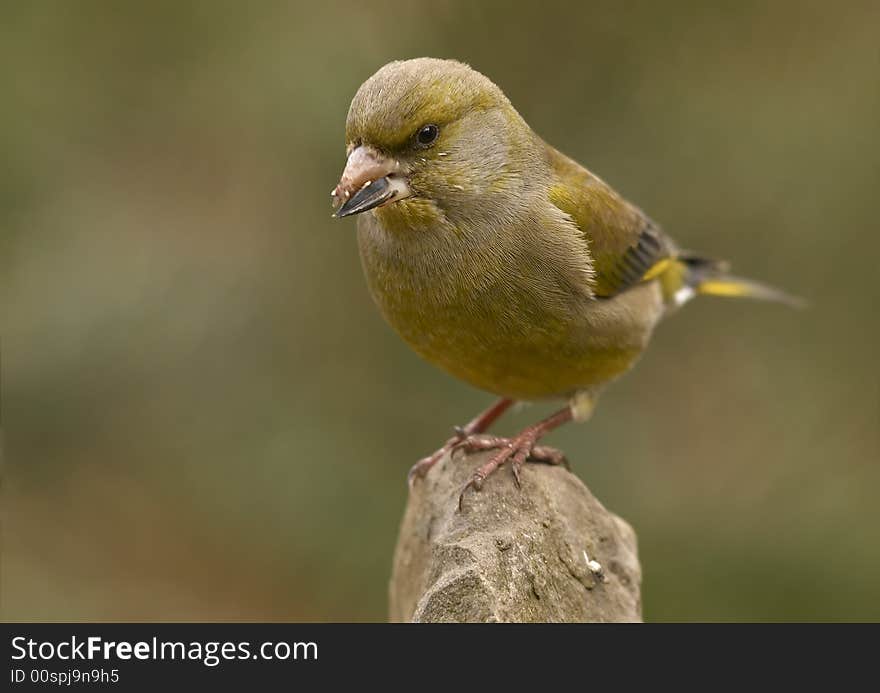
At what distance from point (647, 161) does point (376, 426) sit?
2394mm

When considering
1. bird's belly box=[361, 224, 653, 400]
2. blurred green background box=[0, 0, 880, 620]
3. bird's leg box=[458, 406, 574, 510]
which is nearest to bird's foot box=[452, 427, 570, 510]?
bird's leg box=[458, 406, 574, 510]

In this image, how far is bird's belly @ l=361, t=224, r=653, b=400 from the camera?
4.72m

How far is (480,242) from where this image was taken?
471cm

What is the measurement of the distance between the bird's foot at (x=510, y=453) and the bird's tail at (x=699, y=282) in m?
1.48

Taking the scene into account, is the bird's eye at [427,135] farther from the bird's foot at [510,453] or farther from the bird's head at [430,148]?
the bird's foot at [510,453]

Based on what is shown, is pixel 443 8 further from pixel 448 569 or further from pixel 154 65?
pixel 448 569

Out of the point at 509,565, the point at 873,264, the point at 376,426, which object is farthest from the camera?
the point at 873,264

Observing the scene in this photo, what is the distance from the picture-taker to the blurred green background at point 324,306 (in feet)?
23.7

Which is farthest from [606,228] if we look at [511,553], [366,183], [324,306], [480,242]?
[324,306]

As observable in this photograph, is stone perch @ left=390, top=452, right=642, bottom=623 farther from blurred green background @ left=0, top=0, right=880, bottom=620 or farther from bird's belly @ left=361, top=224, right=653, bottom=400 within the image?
blurred green background @ left=0, top=0, right=880, bottom=620

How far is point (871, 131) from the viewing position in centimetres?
793

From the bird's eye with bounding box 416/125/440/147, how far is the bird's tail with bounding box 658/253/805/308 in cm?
194

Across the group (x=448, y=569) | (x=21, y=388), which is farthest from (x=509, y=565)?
(x=21, y=388)

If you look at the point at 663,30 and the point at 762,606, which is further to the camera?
the point at 663,30
